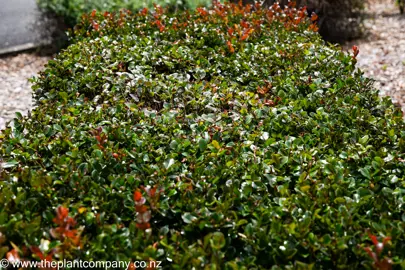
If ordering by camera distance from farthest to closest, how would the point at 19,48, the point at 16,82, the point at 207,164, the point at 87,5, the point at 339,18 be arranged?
the point at 19,48
the point at 339,18
the point at 87,5
the point at 16,82
the point at 207,164

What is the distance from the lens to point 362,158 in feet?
8.11

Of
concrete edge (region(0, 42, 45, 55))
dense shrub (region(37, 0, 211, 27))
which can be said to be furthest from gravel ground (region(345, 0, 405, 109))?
concrete edge (region(0, 42, 45, 55))

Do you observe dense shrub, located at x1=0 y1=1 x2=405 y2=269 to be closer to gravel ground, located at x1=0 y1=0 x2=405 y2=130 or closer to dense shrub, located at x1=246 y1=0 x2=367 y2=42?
gravel ground, located at x1=0 y1=0 x2=405 y2=130

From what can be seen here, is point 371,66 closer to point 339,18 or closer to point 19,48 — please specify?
point 339,18

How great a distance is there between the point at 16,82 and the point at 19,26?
2776 mm

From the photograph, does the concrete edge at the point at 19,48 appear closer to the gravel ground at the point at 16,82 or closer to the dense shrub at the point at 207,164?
the gravel ground at the point at 16,82

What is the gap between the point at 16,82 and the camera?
287 inches

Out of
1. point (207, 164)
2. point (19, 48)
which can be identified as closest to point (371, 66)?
point (207, 164)

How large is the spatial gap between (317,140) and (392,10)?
28.2 feet

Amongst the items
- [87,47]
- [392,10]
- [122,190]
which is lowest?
[392,10]

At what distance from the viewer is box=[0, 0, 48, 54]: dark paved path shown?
8484mm

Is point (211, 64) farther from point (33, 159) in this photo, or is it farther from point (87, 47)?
point (33, 159)

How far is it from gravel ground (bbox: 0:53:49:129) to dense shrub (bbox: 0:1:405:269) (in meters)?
2.73

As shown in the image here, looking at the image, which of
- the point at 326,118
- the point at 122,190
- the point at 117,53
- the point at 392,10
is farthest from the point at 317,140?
the point at 392,10
